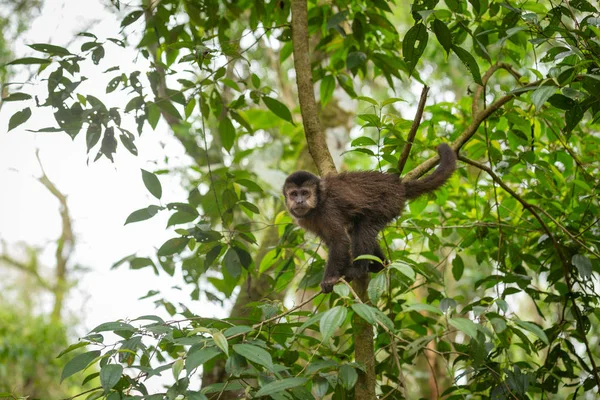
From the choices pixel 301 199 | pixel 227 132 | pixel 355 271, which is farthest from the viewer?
pixel 301 199

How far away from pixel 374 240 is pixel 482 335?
210 centimetres

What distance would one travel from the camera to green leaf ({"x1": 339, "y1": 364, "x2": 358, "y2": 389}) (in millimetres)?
2863

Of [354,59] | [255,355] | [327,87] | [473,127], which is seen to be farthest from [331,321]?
[327,87]

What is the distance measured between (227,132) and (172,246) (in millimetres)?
1224

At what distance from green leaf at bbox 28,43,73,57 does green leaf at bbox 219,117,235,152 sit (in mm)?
1393

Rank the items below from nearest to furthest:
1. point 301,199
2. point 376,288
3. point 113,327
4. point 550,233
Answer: point 376,288 → point 113,327 → point 550,233 → point 301,199

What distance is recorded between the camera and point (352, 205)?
16.5ft

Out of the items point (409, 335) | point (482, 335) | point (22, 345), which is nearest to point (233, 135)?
point (409, 335)

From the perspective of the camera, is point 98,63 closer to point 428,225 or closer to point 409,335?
point 428,225

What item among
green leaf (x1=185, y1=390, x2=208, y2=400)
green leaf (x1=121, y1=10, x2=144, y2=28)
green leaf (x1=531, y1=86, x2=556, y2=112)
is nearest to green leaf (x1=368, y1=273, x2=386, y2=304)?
green leaf (x1=185, y1=390, x2=208, y2=400)

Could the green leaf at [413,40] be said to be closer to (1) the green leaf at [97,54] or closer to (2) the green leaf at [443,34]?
(2) the green leaf at [443,34]

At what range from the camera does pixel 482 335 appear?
111 inches

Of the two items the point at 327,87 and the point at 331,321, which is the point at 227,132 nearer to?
the point at 327,87

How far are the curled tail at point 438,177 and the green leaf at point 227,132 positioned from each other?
5.15 ft
